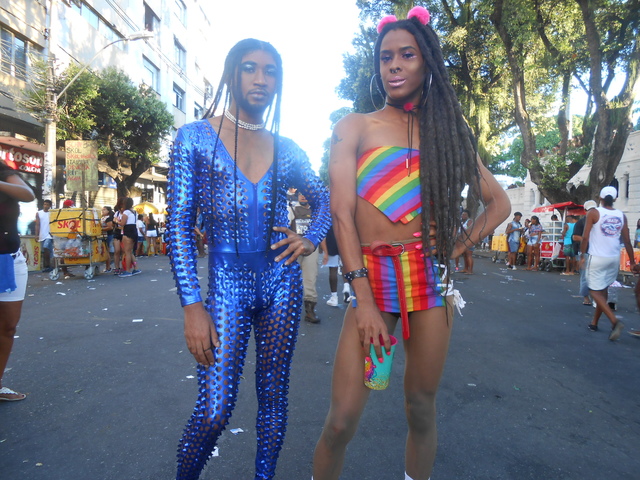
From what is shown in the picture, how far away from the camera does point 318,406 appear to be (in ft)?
11.2

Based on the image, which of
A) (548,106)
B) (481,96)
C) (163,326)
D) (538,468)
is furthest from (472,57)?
(538,468)

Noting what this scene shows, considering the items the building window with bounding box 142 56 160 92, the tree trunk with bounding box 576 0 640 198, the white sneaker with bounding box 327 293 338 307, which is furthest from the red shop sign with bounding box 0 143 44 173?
the tree trunk with bounding box 576 0 640 198

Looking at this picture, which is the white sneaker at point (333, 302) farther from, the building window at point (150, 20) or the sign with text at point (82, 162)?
the building window at point (150, 20)

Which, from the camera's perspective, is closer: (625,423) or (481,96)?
(625,423)

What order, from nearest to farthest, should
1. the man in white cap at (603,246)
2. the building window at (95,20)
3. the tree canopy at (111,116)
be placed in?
the man in white cap at (603,246)
the tree canopy at (111,116)
the building window at (95,20)

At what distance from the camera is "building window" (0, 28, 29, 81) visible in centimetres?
1575

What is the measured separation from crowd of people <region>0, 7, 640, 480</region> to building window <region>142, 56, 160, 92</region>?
2923 centimetres

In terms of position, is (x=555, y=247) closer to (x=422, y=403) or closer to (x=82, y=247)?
(x=82, y=247)

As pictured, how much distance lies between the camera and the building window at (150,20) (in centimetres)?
2844

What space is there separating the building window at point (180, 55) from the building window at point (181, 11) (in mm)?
1866

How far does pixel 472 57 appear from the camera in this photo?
2069cm

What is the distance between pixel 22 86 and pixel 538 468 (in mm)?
19661

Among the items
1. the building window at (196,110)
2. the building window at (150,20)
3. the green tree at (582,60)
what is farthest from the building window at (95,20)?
the green tree at (582,60)

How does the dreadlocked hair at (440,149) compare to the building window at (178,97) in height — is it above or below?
below
